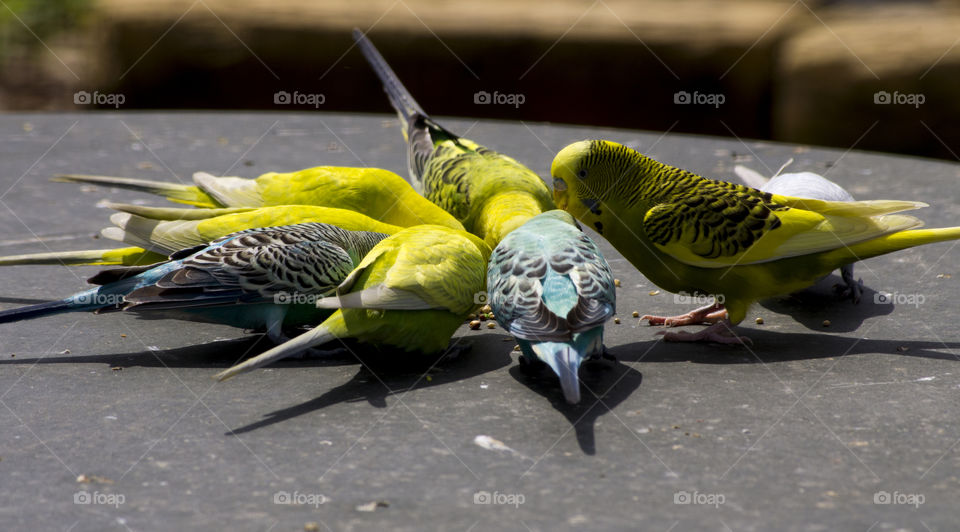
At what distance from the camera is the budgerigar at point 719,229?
3.36m

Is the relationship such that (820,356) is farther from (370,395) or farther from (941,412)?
(370,395)

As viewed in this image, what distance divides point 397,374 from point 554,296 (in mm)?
570

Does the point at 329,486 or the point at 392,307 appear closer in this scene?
the point at 329,486

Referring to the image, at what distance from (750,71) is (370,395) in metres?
7.26

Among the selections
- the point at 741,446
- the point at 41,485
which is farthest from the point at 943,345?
the point at 41,485

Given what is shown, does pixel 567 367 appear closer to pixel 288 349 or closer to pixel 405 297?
pixel 405 297

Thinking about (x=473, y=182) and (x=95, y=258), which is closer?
(x=95, y=258)

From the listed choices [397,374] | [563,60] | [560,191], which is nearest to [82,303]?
[397,374]

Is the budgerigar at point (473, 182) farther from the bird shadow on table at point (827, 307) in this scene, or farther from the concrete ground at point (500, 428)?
the bird shadow on table at point (827, 307)

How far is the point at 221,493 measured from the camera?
2.29 meters

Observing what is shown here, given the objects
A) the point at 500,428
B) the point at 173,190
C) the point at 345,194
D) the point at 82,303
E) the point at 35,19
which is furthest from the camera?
the point at 35,19

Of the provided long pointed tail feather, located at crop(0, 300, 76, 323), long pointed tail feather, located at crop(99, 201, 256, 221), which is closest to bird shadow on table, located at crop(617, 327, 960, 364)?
long pointed tail feather, located at crop(99, 201, 256, 221)

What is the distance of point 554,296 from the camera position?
293 centimetres

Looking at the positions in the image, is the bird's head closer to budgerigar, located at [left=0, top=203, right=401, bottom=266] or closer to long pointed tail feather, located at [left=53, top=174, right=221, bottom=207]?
budgerigar, located at [left=0, top=203, right=401, bottom=266]
